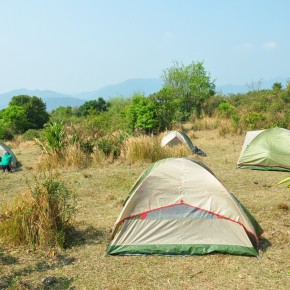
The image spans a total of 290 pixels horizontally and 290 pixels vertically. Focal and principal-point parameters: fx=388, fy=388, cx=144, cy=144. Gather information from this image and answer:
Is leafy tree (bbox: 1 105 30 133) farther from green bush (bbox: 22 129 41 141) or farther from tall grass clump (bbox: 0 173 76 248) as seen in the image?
tall grass clump (bbox: 0 173 76 248)

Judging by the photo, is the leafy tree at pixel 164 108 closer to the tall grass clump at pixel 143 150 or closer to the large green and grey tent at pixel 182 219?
the tall grass clump at pixel 143 150

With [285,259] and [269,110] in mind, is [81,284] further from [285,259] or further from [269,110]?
[269,110]

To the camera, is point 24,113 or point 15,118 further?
point 24,113

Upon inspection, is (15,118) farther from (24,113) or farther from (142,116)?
(142,116)

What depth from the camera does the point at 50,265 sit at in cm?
565

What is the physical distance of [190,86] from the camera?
28781 mm

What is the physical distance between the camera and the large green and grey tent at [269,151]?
38.4 ft

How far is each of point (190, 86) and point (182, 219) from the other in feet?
76.9

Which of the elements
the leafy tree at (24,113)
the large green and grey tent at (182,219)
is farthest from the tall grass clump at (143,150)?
the leafy tree at (24,113)

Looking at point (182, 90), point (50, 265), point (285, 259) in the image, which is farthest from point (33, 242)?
point (182, 90)

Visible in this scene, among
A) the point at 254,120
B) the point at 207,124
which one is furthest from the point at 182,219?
the point at 207,124

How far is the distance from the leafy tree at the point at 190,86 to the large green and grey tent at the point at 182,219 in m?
21.5

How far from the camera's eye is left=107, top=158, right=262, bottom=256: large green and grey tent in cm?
601

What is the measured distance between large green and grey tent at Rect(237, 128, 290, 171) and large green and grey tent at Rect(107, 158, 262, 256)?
5848 mm
